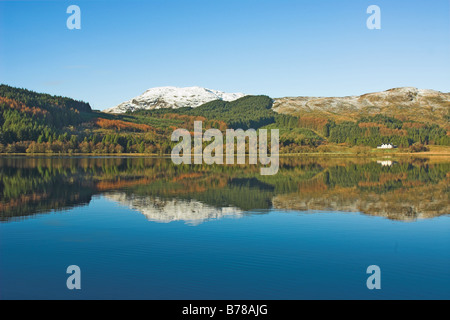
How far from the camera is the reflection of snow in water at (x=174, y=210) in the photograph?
2844 cm

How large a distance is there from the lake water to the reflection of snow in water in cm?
8

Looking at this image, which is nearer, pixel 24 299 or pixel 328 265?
pixel 24 299

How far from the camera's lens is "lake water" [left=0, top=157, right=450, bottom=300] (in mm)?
14930

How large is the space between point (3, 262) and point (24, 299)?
190 inches

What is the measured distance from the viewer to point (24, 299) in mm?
13875

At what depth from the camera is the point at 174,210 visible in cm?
3177

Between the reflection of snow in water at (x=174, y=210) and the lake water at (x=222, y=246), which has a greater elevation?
the reflection of snow in water at (x=174, y=210)

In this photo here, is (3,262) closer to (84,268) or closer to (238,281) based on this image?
(84,268)

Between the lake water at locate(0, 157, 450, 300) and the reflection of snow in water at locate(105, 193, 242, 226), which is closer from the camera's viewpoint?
the lake water at locate(0, 157, 450, 300)

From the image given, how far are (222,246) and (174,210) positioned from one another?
11716 millimetres

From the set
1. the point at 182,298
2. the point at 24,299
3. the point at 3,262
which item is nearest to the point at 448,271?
the point at 182,298

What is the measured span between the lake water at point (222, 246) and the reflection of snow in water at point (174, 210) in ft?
0.26

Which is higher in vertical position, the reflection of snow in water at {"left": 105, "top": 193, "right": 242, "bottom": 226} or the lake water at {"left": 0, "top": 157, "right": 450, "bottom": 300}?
the reflection of snow in water at {"left": 105, "top": 193, "right": 242, "bottom": 226}
